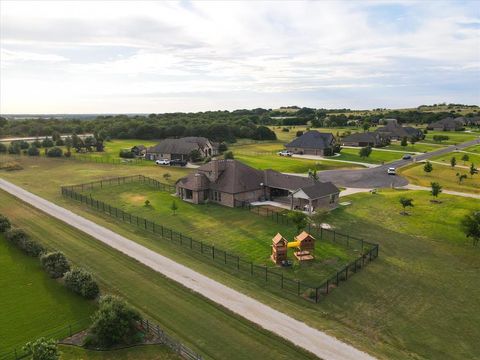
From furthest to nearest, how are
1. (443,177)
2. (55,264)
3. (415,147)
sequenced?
(415,147) < (443,177) < (55,264)

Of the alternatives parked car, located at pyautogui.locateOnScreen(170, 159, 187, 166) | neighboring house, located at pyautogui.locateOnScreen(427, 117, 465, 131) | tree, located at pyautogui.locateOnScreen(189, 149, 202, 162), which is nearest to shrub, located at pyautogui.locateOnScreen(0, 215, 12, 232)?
parked car, located at pyautogui.locateOnScreen(170, 159, 187, 166)

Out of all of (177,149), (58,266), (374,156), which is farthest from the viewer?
(374,156)

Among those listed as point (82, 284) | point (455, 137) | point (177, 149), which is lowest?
point (82, 284)

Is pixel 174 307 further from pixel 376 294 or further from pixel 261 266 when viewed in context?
pixel 376 294

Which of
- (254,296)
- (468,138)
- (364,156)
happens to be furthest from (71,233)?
(468,138)

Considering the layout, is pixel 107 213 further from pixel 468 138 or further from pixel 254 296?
pixel 468 138

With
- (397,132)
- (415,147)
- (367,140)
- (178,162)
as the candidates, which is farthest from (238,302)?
(397,132)

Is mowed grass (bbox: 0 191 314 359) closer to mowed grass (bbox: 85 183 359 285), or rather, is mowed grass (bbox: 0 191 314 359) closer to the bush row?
the bush row
